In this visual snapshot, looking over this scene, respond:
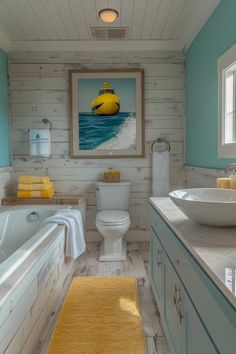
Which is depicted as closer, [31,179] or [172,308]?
[172,308]

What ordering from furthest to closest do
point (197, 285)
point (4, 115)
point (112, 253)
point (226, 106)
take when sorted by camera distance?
point (4, 115), point (112, 253), point (226, 106), point (197, 285)

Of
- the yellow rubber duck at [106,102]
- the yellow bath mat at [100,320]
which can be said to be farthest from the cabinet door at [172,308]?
the yellow rubber duck at [106,102]

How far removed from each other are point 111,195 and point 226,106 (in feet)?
5.33

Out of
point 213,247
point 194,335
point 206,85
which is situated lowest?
point 194,335

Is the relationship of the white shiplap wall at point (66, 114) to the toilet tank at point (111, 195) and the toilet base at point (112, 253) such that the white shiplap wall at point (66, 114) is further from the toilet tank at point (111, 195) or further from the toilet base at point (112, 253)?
the toilet base at point (112, 253)

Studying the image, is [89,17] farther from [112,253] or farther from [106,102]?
[112,253]

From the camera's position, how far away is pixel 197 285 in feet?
3.02

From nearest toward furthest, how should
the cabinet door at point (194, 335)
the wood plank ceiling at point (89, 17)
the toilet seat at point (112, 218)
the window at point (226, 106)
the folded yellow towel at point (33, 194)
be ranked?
the cabinet door at point (194, 335) < the window at point (226, 106) < the wood plank ceiling at point (89, 17) < the toilet seat at point (112, 218) < the folded yellow towel at point (33, 194)

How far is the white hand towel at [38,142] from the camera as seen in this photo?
10.5ft

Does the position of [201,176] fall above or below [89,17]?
below

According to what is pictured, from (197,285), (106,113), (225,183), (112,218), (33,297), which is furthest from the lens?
(106,113)

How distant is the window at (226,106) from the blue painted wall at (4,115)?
2.36 m

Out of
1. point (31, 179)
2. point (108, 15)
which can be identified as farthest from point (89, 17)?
point (31, 179)

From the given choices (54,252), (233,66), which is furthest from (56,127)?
(233,66)
